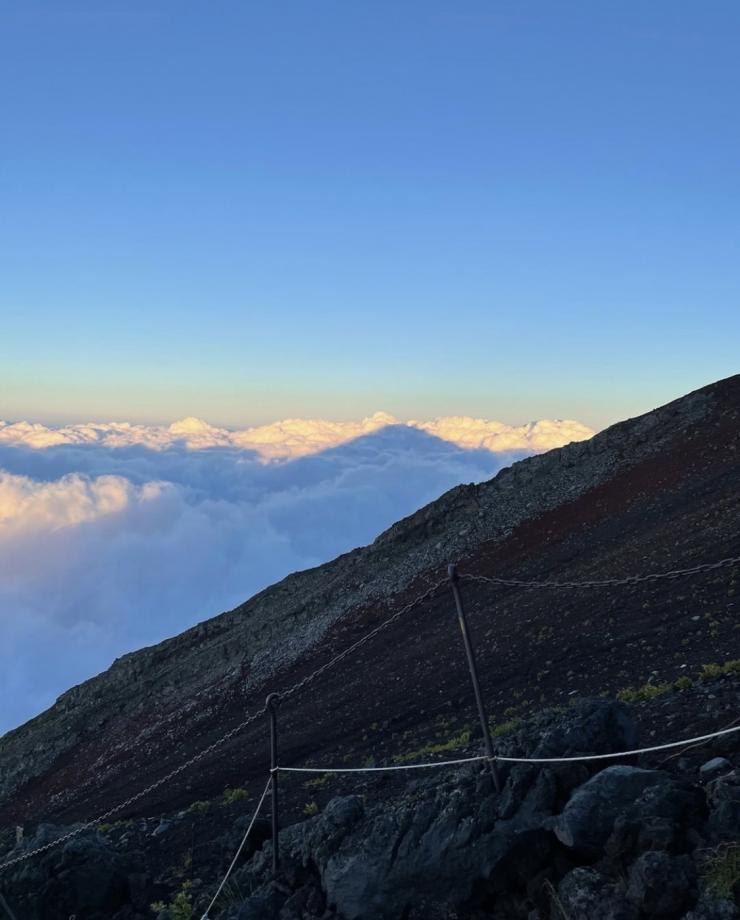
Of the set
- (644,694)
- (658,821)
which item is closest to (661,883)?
(658,821)

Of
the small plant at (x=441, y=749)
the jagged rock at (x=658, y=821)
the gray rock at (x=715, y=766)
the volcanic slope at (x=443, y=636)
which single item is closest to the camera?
the jagged rock at (x=658, y=821)

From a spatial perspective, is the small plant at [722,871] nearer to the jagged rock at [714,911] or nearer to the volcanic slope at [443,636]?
the jagged rock at [714,911]

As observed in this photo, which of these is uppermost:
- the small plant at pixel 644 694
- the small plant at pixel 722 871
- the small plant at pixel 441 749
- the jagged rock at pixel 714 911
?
the small plant at pixel 722 871

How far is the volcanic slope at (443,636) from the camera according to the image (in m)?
20.2

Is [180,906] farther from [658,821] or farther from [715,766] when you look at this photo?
[715,766]

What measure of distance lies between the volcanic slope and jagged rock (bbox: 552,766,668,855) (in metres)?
3.23

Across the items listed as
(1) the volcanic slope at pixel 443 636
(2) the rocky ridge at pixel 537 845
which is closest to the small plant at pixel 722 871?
(2) the rocky ridge at pixel 537 845

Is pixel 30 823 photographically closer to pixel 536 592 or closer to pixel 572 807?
pixel 536 592

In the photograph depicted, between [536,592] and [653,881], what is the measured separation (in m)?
24.2

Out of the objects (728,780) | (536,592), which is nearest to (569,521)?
(536,592)

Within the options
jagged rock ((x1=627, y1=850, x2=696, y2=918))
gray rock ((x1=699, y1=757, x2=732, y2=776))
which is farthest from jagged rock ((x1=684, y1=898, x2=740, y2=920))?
gray rock ((x1=699, y1=757, x2=732, y2=776))

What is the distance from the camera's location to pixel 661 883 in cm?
584

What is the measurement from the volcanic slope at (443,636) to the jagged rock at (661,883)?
4.20 m

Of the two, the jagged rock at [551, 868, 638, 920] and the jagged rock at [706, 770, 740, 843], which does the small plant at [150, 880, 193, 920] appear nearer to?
the jagged rock at [551, 868, 638, 920]
